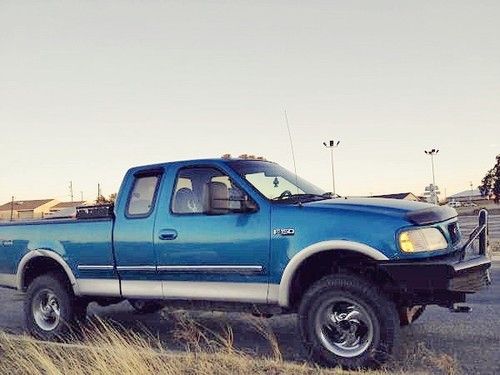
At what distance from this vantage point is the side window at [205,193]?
17.7ft

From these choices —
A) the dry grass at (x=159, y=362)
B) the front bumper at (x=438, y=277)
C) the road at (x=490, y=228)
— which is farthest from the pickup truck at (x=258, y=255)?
the road at (x=490, y=228)

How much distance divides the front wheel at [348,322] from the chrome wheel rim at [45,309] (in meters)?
3.42

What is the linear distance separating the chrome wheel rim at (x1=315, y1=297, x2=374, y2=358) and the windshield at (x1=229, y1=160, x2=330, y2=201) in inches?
45.9

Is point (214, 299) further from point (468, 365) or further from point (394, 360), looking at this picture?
point (468, 365)

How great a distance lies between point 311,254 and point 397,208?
2.84 feet

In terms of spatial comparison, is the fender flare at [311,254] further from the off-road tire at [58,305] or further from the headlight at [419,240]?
the off-road tire at [58,305]

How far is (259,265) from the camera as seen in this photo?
522cm

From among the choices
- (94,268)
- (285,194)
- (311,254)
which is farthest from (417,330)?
(94,268)

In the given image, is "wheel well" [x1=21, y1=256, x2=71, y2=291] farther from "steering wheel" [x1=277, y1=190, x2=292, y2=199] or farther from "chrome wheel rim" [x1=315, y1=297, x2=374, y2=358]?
"chrome wheel rim" [x1=315, y1=297, x2=374, y2=358]

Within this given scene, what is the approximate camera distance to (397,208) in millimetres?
4926

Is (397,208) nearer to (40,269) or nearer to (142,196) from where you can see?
(142,196)

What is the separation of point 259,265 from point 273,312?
0.49m

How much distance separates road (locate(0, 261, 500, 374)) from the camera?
16.7ft

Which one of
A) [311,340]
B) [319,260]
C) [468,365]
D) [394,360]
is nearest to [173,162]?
[319,260]
